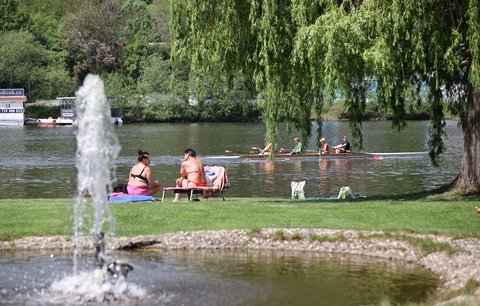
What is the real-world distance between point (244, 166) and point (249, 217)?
2868cm

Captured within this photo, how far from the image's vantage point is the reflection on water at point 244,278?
14.4 meters

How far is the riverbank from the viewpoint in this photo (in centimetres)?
1753

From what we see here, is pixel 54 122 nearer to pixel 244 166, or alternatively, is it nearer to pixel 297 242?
pixel 244 166

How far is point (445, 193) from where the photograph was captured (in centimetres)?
2528

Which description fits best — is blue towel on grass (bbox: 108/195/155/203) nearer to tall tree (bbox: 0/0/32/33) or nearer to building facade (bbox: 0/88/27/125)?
building facade (bbox: 0/88/27/125)

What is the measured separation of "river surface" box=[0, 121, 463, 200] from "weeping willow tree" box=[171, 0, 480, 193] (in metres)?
4.26

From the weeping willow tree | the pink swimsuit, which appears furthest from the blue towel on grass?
the weeping willow tree

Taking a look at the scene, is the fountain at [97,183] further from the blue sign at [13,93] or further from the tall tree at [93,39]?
the tall tree at [93,39]

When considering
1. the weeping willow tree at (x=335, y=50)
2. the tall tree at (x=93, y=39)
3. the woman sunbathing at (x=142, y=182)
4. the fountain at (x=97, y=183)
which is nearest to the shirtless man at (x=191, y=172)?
the woman sunbathing at (x=142, y=182)

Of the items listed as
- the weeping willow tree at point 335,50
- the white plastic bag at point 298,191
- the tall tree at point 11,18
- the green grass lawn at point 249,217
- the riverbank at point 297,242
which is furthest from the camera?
the tall tree at point 11,18

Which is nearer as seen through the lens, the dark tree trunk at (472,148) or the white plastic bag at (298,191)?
Answer: the dark tree trunk at (472,148)

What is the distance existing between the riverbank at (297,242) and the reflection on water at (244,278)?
0.38 metres

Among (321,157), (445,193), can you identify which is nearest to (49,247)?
(445,193)

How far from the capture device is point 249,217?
20141 millimetres
